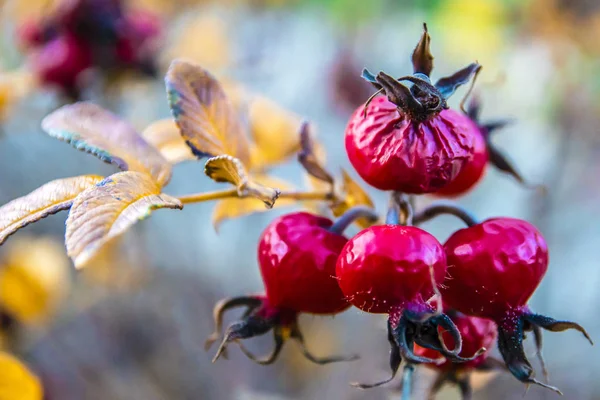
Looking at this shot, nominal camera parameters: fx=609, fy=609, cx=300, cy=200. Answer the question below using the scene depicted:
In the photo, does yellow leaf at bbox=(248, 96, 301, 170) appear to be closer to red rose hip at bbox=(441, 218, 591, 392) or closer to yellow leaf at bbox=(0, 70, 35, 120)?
red rose hip at bbox=(441, 218, 591, 392)

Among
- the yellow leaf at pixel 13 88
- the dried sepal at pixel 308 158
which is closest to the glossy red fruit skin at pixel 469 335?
the dried sepal at pixel 308 158

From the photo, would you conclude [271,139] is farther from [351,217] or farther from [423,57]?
[423,57]

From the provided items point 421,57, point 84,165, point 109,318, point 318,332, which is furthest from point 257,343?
point 421,57

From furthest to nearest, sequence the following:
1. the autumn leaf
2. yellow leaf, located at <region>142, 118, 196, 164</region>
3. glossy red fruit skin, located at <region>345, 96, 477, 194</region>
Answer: the autumn leaf
yellow leaf, located at <region>142, 118, 196, 164</region>
glossy red fruit skin, located at <region>345, 96, 477, 194</region>

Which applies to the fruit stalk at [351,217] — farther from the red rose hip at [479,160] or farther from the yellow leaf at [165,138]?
the yellow leaf at [165,138]

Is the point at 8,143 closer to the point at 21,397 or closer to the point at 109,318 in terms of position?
the point at 109,318

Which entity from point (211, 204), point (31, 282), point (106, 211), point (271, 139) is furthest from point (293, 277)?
point (211, 204)

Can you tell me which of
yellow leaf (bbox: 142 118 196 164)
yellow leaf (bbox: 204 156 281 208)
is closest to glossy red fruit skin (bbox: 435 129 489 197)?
yellow leaf (bbox: 204 156 281 208)
